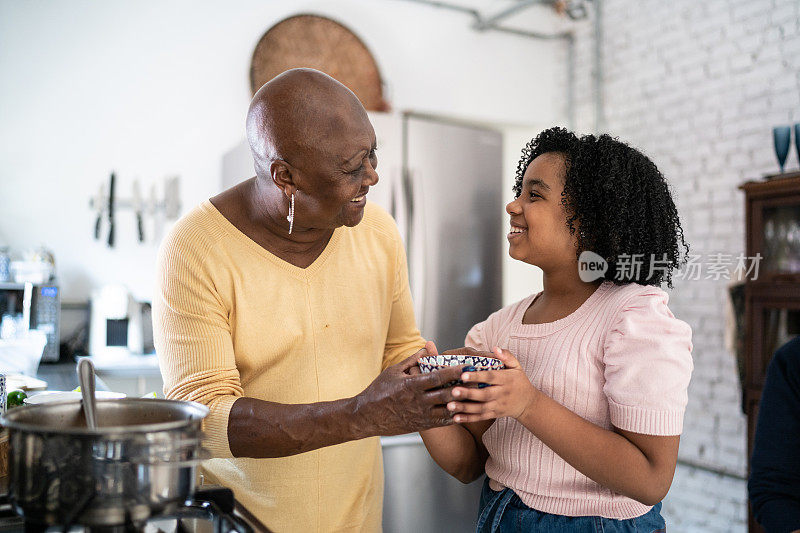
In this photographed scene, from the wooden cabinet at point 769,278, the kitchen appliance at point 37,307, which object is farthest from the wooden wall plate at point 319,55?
the wooden cabinet at point 769,278

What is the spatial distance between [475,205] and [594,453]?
2614 millimetres

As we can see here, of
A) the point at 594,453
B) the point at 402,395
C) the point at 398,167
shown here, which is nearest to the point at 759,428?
the point at 594,453

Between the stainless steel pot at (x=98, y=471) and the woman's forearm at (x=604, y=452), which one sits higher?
the stainless steel pot at (x=98, y=471)

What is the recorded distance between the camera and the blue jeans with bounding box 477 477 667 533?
1.20 metres

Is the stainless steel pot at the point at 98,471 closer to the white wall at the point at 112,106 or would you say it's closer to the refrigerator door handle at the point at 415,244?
the refrigerator door handle at the point at 415,244

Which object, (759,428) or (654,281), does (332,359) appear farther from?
(759,428)

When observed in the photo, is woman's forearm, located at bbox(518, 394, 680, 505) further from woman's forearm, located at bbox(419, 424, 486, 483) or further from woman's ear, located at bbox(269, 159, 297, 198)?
woman's ear, located at bbox(269, 159, 297, 198)

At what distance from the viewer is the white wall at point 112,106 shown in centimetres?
381

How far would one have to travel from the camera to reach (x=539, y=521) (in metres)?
1.22

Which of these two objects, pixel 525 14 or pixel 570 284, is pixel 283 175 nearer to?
pixel 570 284

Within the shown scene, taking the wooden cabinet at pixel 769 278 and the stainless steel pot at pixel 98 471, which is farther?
the wooden cabinet at pixel 769 278

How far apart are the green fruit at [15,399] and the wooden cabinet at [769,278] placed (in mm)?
2941

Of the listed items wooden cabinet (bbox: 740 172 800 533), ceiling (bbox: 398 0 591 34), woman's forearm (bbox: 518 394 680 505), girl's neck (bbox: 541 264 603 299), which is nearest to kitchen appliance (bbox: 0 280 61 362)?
girl's neck (bbox: 541 264 603 299)

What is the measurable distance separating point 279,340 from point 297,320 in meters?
0.06
